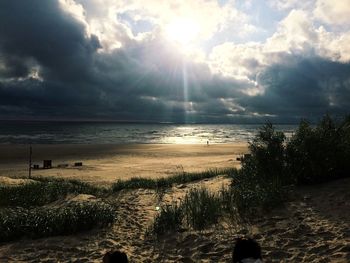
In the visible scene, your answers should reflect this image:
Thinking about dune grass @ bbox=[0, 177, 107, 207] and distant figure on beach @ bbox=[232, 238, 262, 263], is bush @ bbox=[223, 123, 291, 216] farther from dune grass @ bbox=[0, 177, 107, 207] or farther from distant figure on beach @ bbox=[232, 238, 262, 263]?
dune grass @ bbox=[0, 177, 107, 207]

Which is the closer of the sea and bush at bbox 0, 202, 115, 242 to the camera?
bush at bbox 0, 202, 115, 242

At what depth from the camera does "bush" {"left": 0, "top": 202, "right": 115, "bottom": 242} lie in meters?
8.19

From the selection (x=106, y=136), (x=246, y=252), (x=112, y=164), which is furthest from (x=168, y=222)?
(x=106, y=136)

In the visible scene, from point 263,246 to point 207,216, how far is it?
2.03 meters

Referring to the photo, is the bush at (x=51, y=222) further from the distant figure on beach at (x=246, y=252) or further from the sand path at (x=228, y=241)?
the distant figure on beach at (x=246, y=252)

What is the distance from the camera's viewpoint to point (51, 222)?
8453 mm

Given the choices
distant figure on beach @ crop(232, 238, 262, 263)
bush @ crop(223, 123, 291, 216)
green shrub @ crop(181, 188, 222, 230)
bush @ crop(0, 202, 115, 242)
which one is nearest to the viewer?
distant figure on beach @ crop(232, 238, 262, 263)

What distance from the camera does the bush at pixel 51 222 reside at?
8.19 m

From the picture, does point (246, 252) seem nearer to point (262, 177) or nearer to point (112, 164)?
point (262, 177)

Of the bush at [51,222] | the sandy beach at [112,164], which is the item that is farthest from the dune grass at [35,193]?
the sandy beach at [112,164]

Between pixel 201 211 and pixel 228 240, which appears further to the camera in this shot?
pixel 201 211

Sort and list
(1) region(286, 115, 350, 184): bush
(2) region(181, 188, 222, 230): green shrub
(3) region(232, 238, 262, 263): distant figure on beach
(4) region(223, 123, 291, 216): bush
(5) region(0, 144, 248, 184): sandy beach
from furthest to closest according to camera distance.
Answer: (5) region(0, 144, 248, 184): sandy beach
(1) region(286, 115, 350, 184): bush
(4) region(223, 123, 291, 216): bush
(2) region(181, 188, 222, 230): green shrub
(3) region(232, 238, 262, 263): distant figure on beach

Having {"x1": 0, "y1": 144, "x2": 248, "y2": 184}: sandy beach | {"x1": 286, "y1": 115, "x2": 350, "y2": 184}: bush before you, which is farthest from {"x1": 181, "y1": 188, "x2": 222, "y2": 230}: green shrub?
{"x1": 0, "y1": 144, "x2": 248, "y2": 184}: sandy beach

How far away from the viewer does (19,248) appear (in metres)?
7.49
